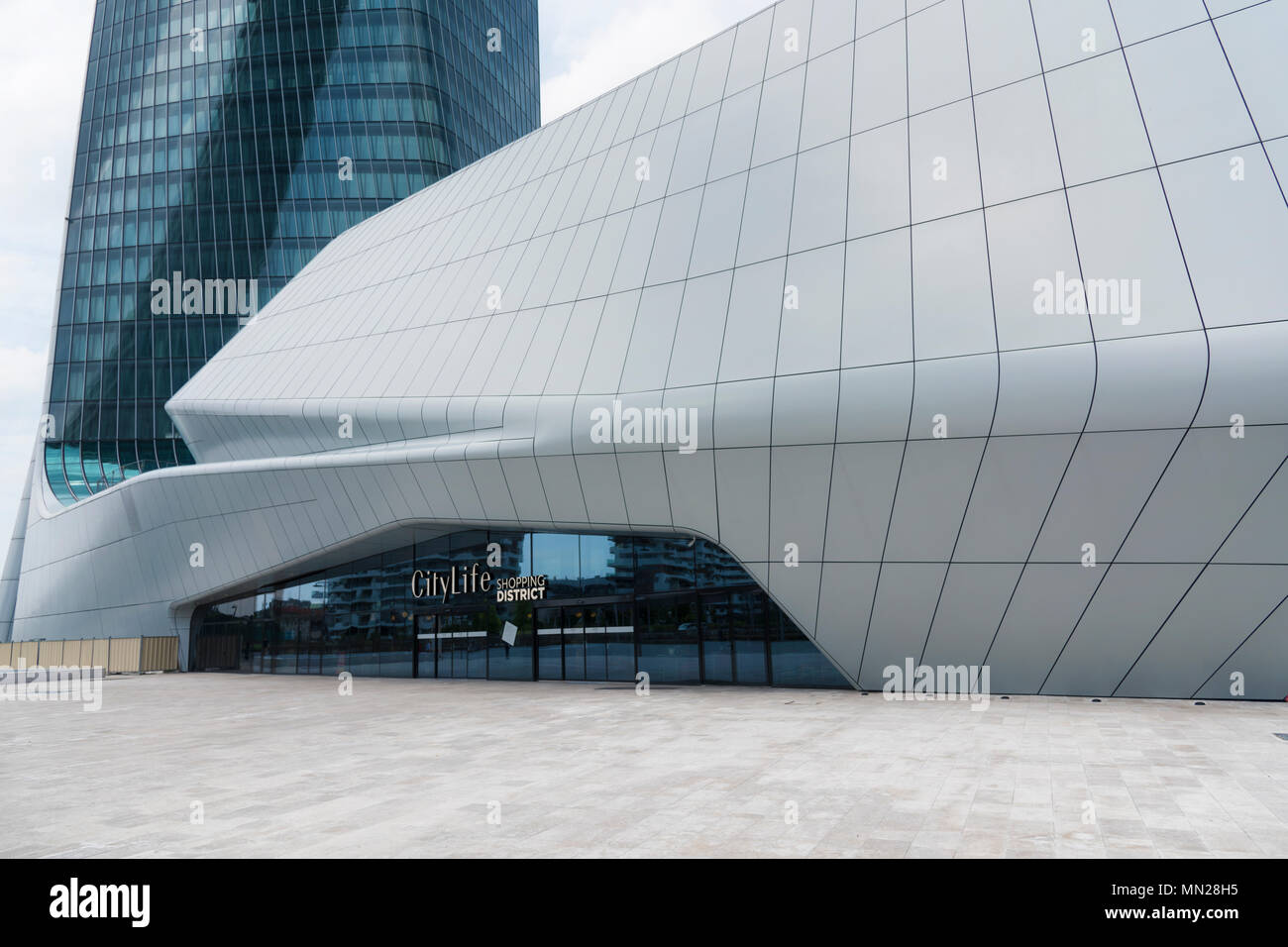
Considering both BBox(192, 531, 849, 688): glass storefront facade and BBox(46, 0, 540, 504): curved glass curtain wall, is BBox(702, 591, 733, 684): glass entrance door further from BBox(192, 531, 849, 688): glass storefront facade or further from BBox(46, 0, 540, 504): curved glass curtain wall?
BBox(46, 0, 540, 504): curved glass curtain wall

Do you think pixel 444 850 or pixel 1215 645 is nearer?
pixel 444 850

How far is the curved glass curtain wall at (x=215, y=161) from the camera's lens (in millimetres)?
65500

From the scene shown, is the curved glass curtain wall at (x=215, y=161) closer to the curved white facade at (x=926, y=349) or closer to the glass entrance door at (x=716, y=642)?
the curved white facade at (x=926, y=349)

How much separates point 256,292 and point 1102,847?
70.6m

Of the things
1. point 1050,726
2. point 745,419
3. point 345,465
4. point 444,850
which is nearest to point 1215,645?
point 1050,726

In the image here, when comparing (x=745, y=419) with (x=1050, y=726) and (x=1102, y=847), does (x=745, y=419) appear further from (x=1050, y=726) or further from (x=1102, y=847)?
(x=1102, y=847)

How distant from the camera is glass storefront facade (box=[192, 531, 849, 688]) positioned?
18.2 meters

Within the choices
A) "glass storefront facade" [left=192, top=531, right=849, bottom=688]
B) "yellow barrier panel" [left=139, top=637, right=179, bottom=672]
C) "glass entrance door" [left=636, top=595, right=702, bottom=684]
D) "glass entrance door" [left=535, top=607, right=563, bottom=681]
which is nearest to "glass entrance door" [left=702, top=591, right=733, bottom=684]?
"glass storefront facade" [left=192, top=531, right=849, bottom=688]

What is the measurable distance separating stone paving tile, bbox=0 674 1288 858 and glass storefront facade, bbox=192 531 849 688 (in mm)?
2826

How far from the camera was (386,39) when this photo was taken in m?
69.9

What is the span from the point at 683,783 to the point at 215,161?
239 ft

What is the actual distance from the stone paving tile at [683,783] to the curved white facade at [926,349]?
2044 millimetres

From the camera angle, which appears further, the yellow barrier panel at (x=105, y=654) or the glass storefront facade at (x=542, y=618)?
the yellow barrier panel at (x=105, y=654)

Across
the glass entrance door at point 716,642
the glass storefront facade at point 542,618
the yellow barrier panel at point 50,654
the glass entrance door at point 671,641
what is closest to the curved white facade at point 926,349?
the glass storefront facade at point 542,618
